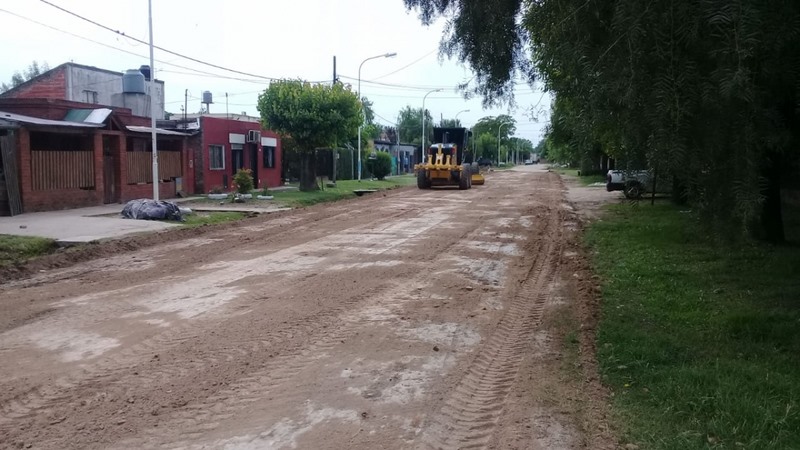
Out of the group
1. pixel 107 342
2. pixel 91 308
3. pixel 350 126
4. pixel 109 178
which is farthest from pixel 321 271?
pixel 350 126

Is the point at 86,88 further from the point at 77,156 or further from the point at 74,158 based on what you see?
the point at 74,158

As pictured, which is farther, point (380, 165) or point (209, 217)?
point (380, 165)

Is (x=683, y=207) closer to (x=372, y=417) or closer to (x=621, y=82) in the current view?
(x=621, y=82)

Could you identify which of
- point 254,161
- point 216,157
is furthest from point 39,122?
point 254,161

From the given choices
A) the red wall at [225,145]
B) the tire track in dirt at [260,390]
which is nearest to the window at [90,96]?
the red wall at [225,145]

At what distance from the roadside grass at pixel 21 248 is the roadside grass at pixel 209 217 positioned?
4.09 metres

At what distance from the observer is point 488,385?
5449mm

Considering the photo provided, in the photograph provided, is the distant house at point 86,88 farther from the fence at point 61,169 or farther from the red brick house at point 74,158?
the fence at point 61,169

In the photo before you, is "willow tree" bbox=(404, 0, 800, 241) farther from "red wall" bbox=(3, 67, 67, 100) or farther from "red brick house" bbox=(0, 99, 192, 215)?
"red wall" bbox=(3, 67, 67, 100)

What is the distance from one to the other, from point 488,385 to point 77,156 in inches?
777

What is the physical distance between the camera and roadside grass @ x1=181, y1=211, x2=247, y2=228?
17528mm

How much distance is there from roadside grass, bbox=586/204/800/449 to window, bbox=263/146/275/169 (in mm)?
25321

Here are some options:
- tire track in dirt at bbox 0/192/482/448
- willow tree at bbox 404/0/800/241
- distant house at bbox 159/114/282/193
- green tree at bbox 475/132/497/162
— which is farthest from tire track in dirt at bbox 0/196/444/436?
green tree at bbox 475/132/497/162

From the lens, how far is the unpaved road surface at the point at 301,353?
452 centimetres
